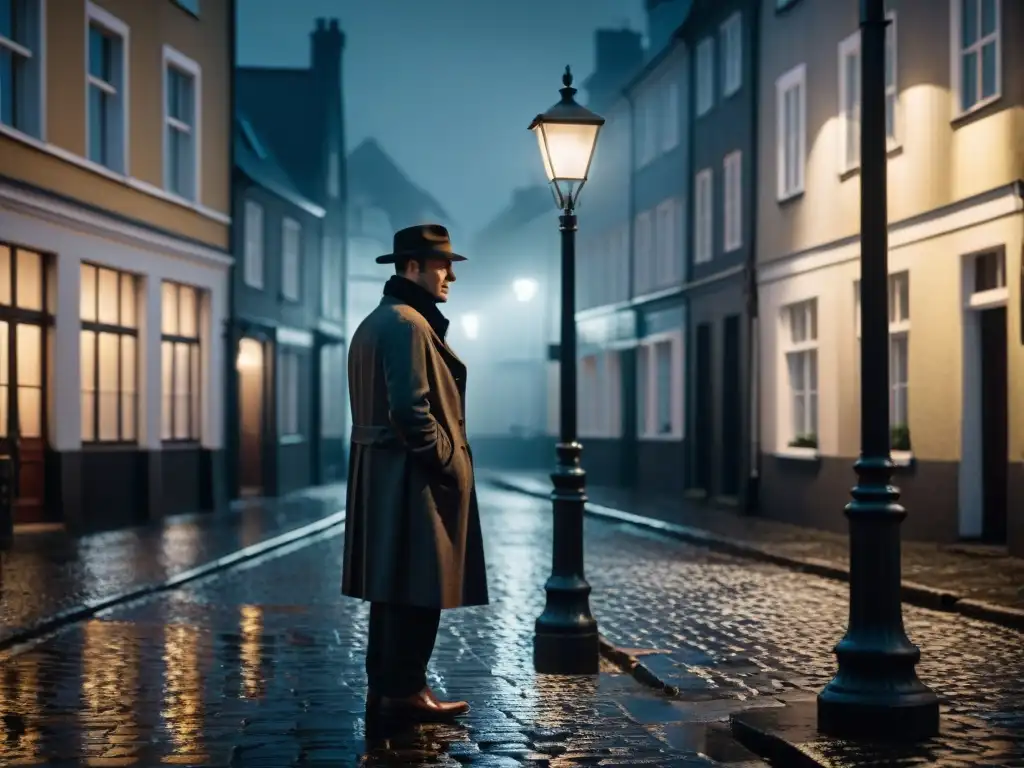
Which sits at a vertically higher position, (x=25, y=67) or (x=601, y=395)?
(x=25, y=67)

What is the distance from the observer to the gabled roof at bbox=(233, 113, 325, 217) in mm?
28891

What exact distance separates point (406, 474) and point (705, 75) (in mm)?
22463

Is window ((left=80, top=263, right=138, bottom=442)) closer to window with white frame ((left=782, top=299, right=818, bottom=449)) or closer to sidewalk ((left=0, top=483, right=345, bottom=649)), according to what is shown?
sidewalk ((left=0, top=483, right=345, bottom=649))

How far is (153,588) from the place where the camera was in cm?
1301

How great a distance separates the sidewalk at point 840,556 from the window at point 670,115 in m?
7.97

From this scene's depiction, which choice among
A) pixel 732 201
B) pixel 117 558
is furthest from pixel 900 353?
pixel 117 558

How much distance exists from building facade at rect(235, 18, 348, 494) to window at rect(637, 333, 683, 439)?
7.35 m

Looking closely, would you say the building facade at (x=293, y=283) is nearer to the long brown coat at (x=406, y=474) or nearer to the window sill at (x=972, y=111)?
the window sill at (x=972, y=111)

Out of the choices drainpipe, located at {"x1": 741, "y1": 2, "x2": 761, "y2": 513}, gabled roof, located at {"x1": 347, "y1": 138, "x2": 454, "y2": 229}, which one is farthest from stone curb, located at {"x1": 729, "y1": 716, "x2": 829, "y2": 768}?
gabled roof, located at {"x1": 347, "y1": 138, "x2": 454, "y2": 229}

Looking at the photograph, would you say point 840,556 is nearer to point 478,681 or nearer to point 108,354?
point 478,681

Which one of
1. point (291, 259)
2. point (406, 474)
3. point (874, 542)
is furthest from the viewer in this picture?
point (291, 259)

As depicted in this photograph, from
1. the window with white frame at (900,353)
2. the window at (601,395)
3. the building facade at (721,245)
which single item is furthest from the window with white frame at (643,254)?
the window with white frame at (900,353)

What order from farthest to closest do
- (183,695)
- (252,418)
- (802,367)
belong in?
(252,418)
(802,367)
(183,695)

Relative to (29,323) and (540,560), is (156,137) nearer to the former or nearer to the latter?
(29,323)
